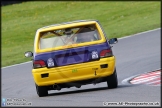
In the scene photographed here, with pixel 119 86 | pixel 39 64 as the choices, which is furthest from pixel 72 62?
pixel 119 86

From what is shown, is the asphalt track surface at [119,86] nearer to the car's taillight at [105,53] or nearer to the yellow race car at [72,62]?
the yellow race car at [72,62]

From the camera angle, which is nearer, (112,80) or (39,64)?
(39,64)

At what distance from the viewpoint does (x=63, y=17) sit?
35.0 meters

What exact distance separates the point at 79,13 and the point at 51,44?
23.7 m

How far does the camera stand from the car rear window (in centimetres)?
1214

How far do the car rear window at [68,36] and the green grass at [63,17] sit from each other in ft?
32.7

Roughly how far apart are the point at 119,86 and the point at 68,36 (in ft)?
5.23

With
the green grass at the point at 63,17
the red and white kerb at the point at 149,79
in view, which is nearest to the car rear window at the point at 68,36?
the red and white kerb at the point at 149,79

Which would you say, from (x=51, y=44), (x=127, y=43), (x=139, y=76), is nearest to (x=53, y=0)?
(x=127, y=43)

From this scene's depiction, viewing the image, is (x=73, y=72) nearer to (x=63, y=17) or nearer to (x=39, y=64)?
(x=39, y=64)

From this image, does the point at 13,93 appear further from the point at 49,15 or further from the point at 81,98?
the point at 49,15

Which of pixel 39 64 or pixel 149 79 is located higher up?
pixel 39 64

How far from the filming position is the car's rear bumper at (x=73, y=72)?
38.4ft

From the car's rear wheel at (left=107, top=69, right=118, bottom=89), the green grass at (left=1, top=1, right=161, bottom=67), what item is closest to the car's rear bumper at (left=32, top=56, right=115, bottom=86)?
the car's rear wheel at (left=107, top=69, right=118, bottom=89)
